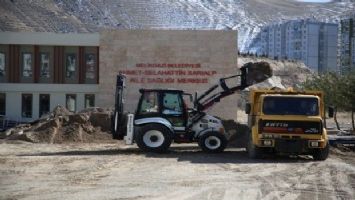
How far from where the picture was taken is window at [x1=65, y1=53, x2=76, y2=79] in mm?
45938

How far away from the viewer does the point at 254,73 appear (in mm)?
25000

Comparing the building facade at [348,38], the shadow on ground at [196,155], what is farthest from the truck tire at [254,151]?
the building facade at [348,38]

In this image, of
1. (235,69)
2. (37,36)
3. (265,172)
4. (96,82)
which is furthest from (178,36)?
(265,172)

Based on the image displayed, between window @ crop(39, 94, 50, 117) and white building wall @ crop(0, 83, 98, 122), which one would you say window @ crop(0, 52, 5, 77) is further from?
window @ crop(39, 94, 50, 117)

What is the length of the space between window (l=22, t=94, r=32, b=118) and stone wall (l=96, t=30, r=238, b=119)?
7.62 metres

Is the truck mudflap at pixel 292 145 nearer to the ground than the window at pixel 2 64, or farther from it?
nearer to the ground

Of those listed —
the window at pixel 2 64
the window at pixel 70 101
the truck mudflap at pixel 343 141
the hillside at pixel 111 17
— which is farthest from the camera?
the hillside at pixel 111 17

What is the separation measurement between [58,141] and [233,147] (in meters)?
8.40

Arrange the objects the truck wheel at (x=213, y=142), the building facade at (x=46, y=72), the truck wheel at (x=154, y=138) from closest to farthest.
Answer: the truck wheel at (x=154, y=138), the truck wheel at (x=213, y=142), the building facade at (x=46, y=72)

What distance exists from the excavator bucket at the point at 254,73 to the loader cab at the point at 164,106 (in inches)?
119

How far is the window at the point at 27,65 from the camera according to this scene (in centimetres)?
4597

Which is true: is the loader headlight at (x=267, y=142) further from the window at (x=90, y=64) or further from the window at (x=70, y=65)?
the window at (x=70, y=65)

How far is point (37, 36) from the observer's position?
148ft

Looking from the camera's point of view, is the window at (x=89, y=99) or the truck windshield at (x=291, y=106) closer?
the truck windshield at (x=291, y=106)
